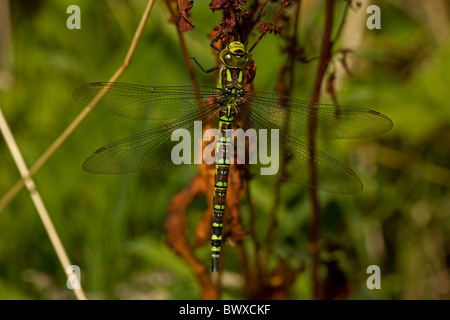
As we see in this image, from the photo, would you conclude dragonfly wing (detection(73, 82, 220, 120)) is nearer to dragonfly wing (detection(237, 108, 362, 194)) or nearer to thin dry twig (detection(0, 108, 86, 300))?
dragonfly wing (detection(237, 108, 362, 194))

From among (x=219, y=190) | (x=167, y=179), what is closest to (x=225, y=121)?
(x=219, y=190)

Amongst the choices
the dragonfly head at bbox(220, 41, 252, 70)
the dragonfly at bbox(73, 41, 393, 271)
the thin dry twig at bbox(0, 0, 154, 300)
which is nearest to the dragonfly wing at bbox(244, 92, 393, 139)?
the dragonfly at bbox(73, 41, 393, 271)

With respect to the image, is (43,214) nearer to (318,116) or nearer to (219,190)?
(219,190)

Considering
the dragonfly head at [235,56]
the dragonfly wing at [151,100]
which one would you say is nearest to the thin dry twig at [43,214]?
the dragonfly wing at [151,100]

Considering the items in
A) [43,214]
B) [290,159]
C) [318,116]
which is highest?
[318,116]
